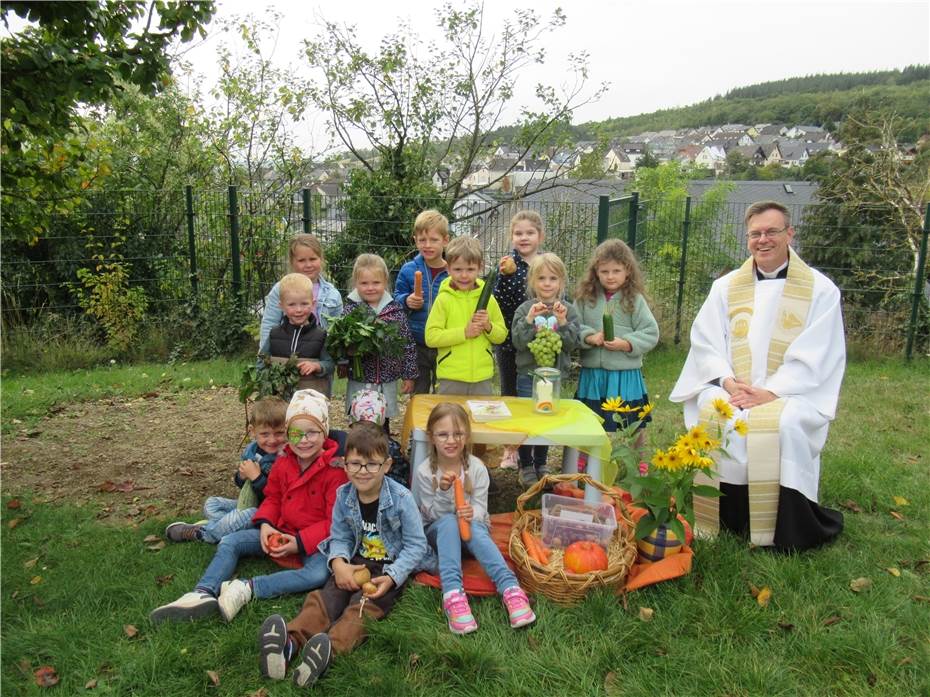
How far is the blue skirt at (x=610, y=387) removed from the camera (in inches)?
201

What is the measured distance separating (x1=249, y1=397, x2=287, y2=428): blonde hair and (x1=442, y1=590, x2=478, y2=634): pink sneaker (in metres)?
1.51

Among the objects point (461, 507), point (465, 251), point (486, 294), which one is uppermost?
point (465, 251)

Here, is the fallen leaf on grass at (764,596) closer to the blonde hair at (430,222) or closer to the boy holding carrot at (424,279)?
the boy holding carrot at (424,279)

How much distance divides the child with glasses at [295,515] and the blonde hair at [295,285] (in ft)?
2.57

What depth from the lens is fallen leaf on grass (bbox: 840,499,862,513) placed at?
16.4 feet

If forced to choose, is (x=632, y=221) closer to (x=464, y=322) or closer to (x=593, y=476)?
(x=464, y=322)

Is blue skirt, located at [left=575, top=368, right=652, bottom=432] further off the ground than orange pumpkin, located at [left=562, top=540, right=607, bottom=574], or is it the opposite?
blue skirt, located at [left=575, top=368, right=652, bottom=432]

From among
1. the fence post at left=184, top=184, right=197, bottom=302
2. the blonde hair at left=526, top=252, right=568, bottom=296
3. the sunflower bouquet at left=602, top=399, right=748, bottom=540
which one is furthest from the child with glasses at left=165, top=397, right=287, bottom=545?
the fence post at left=184, top=184, right=197, bottom=302

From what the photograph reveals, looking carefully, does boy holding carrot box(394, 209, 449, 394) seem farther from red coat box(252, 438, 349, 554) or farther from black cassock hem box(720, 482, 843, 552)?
black cassock hem box(720, 482, 843, 552)

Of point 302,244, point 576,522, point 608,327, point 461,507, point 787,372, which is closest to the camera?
point 461,507

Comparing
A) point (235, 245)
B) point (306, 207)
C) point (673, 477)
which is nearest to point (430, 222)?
point (673, 477)

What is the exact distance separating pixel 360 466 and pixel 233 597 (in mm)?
894

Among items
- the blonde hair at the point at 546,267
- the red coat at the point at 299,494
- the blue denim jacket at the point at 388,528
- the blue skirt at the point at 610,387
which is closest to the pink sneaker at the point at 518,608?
the blue denim jacket at the point at 388,528

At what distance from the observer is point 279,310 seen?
512 cm
